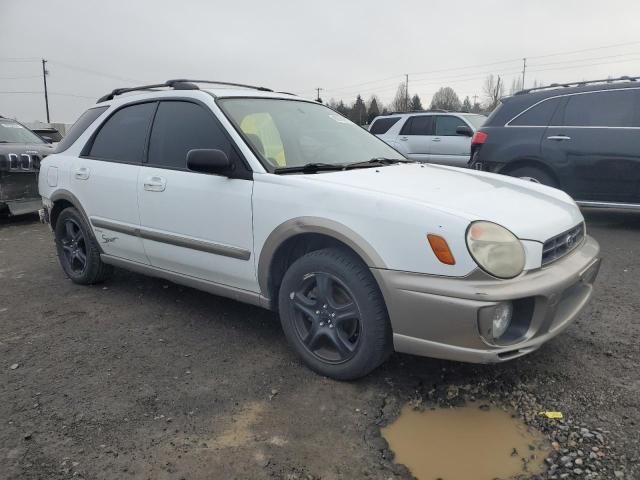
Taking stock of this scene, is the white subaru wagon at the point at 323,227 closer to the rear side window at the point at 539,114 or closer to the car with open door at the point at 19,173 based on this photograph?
the rear side window at the point at 539,114

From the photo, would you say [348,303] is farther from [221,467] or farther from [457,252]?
[221,467]

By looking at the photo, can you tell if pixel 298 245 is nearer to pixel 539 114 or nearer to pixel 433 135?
pixel 539 114

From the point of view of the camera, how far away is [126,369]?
3172 millimetres

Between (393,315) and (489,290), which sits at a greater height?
(489,290)

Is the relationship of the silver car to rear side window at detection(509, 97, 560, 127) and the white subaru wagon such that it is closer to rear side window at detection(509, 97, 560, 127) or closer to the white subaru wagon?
rear side window at detection(509, 97, 560, 127)

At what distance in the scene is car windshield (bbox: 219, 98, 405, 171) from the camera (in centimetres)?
341

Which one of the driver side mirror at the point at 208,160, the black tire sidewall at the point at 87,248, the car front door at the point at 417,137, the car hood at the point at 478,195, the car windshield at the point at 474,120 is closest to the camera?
the car hood at the point at 478,195

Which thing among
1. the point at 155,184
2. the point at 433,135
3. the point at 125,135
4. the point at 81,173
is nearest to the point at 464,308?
the point at 155,184

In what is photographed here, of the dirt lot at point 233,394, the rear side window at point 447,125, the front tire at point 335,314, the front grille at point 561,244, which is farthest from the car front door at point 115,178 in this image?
the rear side window at point 447,125

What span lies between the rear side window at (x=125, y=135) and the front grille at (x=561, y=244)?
292 cm

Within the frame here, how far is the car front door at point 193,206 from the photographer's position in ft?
10.7

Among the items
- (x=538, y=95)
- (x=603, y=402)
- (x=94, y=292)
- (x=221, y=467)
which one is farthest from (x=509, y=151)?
(x=221, y=467)

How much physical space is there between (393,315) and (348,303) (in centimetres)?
31

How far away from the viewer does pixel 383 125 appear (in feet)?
40.4
